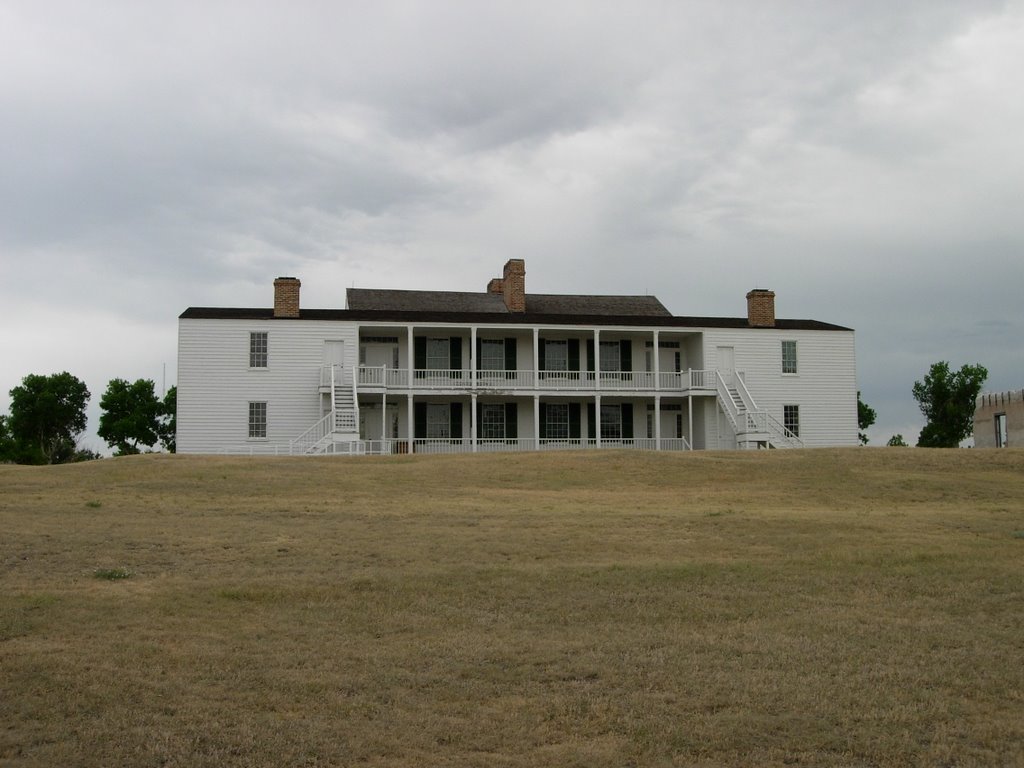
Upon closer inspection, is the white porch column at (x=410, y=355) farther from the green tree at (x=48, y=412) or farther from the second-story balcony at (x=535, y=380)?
the green tree at (x=48, y=412)

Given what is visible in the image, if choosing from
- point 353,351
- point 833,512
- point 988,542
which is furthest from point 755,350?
point 988,542

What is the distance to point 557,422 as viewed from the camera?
42906mm

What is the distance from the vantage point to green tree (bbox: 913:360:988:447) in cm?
5988

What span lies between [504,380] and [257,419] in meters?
9.00

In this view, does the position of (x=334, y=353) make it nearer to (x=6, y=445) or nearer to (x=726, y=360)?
(x=726, y=360)

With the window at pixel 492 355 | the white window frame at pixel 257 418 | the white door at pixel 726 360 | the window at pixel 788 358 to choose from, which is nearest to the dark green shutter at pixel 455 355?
the window at pixel 492 355

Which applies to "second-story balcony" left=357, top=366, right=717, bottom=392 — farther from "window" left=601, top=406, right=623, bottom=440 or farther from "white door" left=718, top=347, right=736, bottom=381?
"window" left=601, top=406, right=623, bottom=440

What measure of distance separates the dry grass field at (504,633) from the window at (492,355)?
2067 centimetres

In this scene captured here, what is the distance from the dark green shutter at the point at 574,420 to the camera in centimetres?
4303

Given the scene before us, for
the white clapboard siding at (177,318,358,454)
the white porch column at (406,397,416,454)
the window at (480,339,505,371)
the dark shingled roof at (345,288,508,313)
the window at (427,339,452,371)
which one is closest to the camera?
the white clapboard siding at (177,318,358,454)

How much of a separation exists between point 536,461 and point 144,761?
21881mm

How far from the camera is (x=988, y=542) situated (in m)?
17.4

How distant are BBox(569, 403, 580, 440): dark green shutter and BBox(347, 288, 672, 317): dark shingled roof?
545 cm

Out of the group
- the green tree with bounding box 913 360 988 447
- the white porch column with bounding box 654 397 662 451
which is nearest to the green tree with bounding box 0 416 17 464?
the white porch column with bounding box 654 397 662 451
